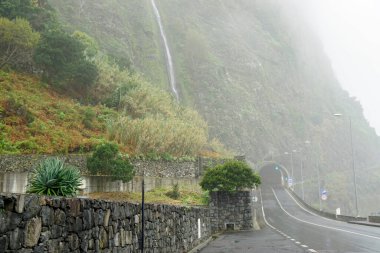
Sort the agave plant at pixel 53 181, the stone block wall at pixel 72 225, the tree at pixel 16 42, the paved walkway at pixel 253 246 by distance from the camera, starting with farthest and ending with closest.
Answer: the tree at pixel 16 42
the paved walkway at pixel 253 246
the agave plant at pixel 53 181
the stone block wall at pixel 72 225

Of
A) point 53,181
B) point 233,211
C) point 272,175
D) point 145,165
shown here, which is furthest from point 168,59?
point 53,181

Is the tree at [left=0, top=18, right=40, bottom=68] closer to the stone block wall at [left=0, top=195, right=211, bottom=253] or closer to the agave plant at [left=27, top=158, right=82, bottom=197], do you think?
the stone block wall at [left=0, top=195, right=211, bottom=253]

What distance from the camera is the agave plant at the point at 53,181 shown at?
297 inches

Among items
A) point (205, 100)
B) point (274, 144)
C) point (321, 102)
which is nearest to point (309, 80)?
point (321, 102)

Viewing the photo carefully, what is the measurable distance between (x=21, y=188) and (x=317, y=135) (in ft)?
389

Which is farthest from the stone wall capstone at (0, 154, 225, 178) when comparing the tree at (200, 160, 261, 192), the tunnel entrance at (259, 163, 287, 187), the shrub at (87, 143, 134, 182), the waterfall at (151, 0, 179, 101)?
the waterfall at (151, 0, 179, 101)

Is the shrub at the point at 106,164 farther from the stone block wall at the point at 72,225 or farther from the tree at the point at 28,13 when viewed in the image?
the tree at the point at 28,13

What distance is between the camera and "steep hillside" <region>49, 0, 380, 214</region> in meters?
99.4

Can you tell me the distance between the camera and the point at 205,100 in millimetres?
100500

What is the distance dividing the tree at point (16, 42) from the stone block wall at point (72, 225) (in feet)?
117

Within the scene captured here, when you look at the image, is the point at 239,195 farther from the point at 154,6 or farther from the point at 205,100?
the point at 154,6

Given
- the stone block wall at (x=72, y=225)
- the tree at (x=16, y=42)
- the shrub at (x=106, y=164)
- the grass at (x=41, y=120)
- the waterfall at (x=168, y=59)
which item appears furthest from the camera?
the waterfall at (x=168, y=59)

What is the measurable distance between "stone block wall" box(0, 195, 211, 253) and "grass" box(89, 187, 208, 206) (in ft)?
44.4

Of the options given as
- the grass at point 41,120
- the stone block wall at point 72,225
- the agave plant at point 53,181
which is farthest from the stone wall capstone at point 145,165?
the agave plant at point 53,181
